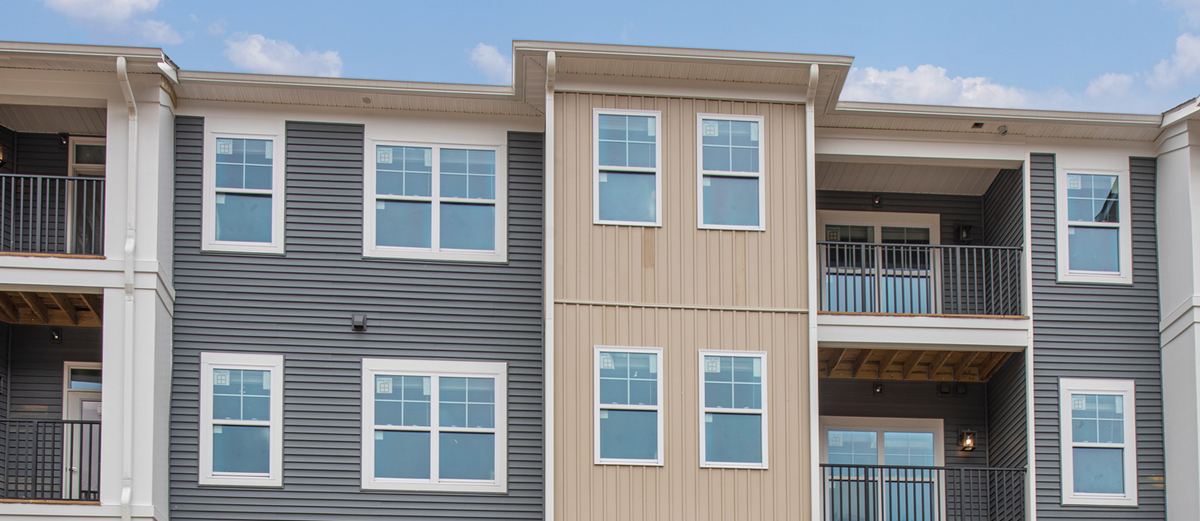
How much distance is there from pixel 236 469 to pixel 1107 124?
1122 cm

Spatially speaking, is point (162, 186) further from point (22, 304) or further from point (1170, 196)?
point (1170, 196)

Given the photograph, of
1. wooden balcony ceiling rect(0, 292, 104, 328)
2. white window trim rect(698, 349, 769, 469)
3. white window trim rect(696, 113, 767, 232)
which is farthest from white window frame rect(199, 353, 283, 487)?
Result: white window trim rect(696, 113, 767, 232)

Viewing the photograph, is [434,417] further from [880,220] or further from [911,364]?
[880,220]

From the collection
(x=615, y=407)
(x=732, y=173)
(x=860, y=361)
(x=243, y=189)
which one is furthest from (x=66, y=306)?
(x=860, y=361)

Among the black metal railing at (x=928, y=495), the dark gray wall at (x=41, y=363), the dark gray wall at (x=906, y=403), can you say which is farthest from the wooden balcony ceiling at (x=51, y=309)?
the dark gray wall at (x=906, y=403)

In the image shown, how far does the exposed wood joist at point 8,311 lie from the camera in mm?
13534

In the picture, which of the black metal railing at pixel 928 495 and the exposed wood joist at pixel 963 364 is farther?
the exposed wood joist at pixel 963 364

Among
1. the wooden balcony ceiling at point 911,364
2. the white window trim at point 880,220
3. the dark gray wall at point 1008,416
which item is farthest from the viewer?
the white window trim at point 880,220

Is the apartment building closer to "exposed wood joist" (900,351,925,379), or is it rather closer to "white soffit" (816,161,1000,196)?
"exposed wood joist" (900,351,925,379)

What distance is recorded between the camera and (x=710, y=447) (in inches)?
508

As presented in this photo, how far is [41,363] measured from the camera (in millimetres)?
13961

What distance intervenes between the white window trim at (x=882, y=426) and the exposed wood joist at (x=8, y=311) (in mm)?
10118

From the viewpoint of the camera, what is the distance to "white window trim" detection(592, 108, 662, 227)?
13164 mm

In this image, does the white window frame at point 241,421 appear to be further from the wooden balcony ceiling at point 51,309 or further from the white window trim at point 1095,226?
the white window trim at point 1095,226
